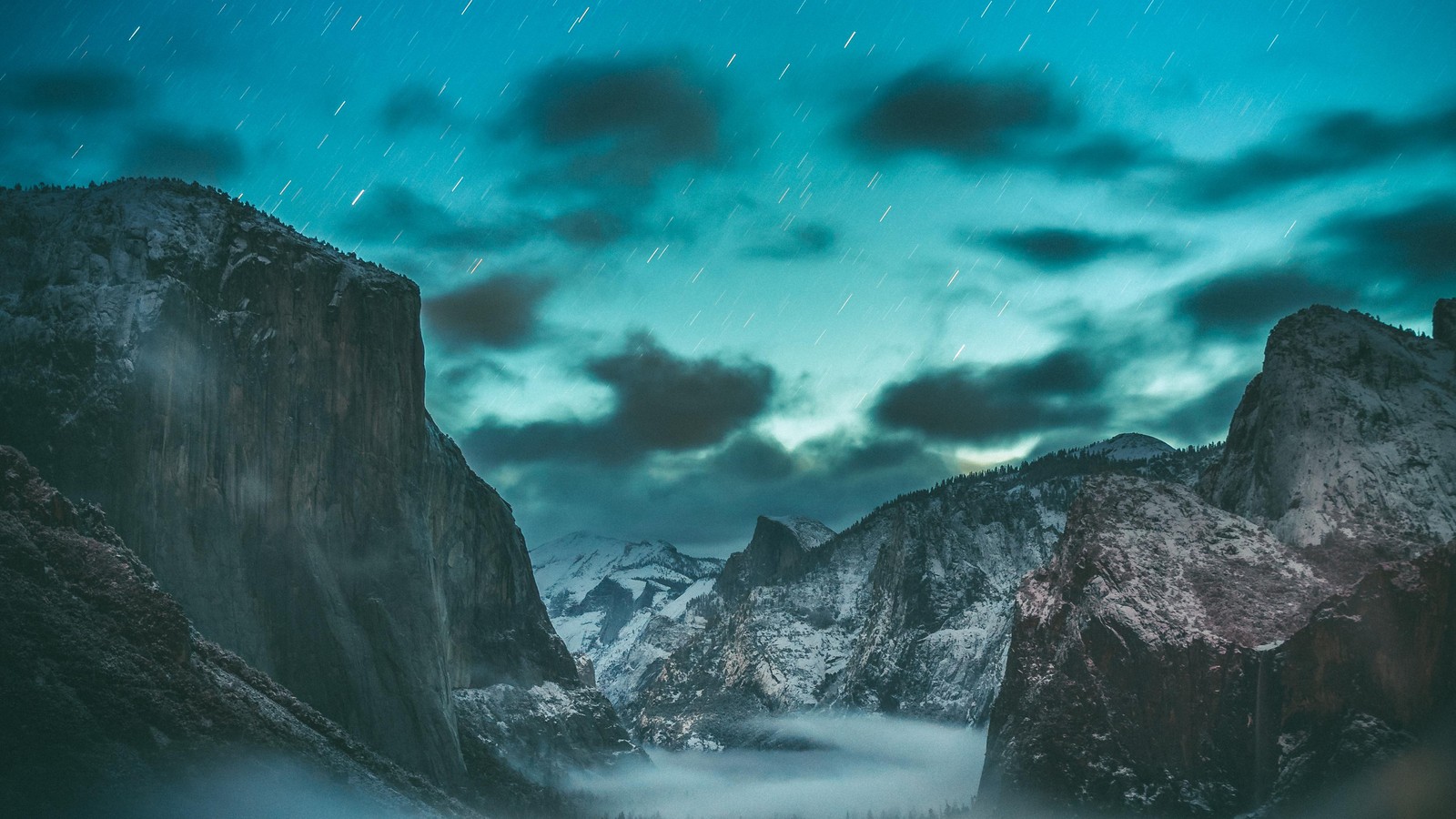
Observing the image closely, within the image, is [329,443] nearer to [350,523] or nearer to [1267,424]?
[350,523]

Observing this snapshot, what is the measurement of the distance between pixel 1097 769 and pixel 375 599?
92.7 metres

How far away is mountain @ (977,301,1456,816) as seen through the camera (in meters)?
119

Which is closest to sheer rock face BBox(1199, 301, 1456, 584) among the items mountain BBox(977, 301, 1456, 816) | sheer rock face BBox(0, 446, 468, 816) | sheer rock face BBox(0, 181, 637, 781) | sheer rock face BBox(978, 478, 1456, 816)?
mountain BBox(977, 301, 1456, 816)

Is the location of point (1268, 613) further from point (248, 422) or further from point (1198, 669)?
point (248, 422)

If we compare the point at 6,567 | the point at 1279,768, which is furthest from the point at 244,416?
the point at 1279,768

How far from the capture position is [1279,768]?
120 m

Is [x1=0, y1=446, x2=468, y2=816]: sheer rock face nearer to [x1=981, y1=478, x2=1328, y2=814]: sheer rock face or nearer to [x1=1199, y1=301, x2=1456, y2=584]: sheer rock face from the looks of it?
[x1=981, y1=478, x2=1328, y2=814]: sheer rock face

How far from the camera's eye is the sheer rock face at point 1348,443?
127m

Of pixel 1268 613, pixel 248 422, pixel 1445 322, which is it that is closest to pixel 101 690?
pixel 248 422

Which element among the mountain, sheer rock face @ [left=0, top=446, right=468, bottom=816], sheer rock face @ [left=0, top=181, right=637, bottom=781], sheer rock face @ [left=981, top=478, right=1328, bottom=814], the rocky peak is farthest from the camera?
the rocky peak

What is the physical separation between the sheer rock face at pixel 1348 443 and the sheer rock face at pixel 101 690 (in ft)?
333

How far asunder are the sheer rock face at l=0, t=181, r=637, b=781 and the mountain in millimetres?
81366

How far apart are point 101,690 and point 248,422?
58.8 m

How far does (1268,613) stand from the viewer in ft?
422
